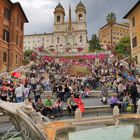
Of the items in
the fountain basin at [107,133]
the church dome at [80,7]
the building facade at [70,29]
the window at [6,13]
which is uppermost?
the church dome at [80,7]

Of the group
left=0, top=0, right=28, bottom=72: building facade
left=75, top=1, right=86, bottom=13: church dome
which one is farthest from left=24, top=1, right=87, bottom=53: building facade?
left=0, top=0, right=28, bottom=72: building facade

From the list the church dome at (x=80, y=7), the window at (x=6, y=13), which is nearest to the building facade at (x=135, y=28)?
the window at (x=6, y=13)

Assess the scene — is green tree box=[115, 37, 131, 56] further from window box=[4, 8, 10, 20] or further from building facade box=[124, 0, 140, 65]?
window box=[4, 8, 10, 20]

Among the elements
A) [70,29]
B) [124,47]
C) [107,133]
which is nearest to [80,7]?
[70,29]

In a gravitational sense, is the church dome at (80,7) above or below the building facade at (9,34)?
above

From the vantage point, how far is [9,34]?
129 ft

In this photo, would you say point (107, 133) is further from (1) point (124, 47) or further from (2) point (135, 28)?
(1) point (124, 47)

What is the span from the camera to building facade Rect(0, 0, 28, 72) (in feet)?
119

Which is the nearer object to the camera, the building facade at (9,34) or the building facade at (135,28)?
the building facade at (9,34)

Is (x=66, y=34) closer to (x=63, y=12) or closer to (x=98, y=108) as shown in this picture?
(x=63, y=12)

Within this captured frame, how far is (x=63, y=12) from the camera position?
132875 millimetres

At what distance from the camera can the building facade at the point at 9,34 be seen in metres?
36.1

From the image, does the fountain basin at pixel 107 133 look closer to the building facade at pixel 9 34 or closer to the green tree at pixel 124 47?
the building facade at pixel 9 34

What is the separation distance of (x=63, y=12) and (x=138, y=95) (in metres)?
122
